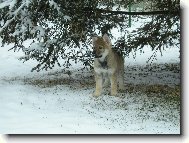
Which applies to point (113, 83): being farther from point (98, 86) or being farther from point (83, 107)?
point (83, 107)

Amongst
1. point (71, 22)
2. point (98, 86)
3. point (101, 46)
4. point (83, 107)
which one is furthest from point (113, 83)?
point (71, 22)

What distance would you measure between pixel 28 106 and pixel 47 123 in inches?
70.7

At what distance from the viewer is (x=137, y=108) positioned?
34.2 ft

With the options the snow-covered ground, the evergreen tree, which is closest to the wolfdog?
the snow-covered ground

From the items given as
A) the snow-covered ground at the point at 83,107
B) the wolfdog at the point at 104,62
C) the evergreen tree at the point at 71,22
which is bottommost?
the snow-covered ground at the point at 83,107

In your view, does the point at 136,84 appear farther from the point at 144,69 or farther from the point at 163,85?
the point at 144,69

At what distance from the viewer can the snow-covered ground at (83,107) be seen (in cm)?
874

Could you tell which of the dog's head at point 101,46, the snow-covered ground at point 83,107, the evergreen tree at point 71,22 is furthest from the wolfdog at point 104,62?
the evergreen tree at point 71,22

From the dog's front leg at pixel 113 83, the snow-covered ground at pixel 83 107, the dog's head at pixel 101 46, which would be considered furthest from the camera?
the dog's front leg at pixel 113 83

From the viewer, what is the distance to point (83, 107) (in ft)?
34.6

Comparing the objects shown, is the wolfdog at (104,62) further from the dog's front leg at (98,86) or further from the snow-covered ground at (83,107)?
the snow-covered ground at (83,107)

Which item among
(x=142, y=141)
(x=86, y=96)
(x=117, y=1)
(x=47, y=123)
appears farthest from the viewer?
(x=117, y=1)

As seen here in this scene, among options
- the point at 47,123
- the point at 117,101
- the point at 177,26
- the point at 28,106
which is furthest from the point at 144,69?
the point at 47,123

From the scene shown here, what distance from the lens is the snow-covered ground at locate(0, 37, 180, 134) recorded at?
874 centimetres
